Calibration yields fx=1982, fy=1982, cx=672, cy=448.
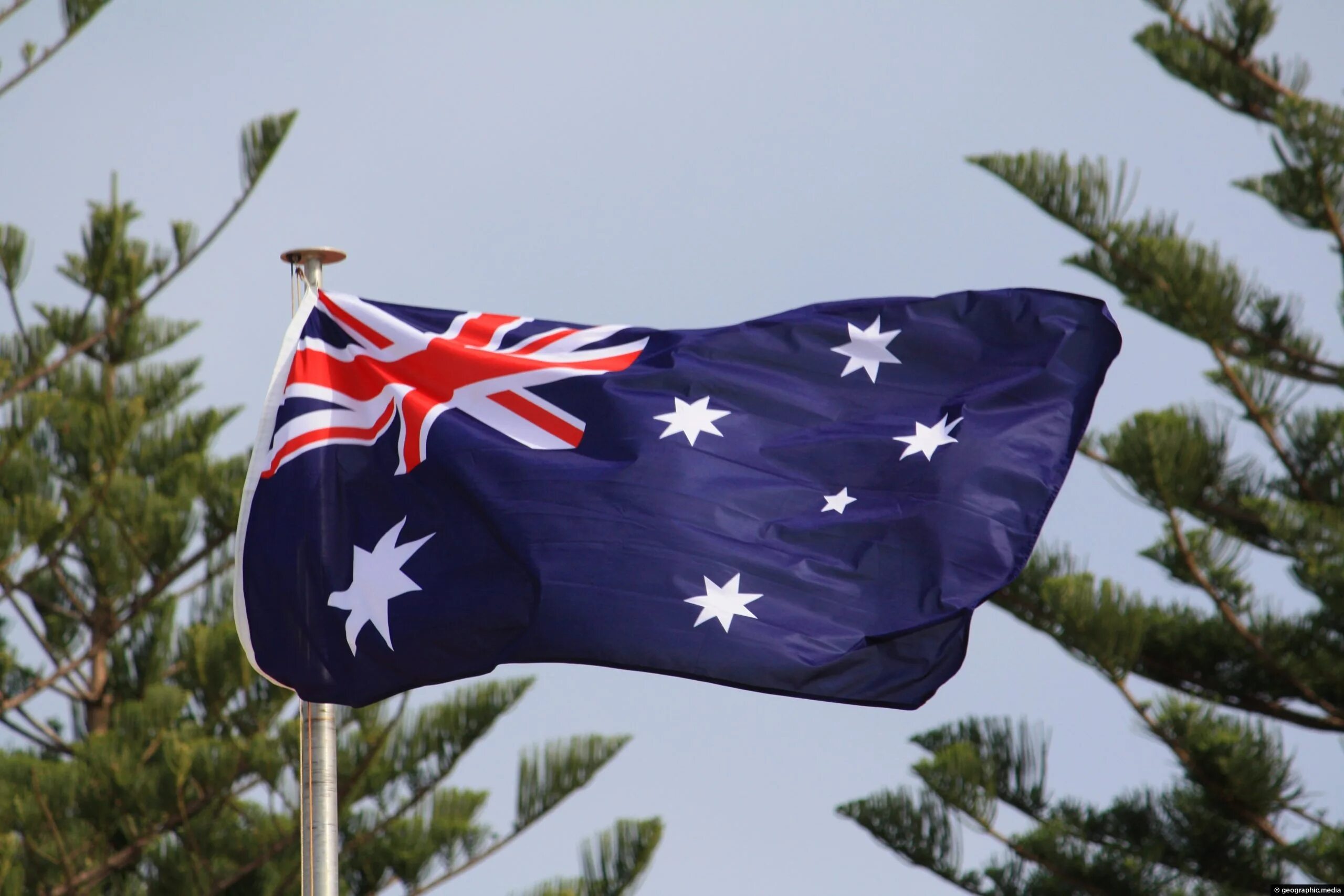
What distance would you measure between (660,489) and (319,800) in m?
1.14

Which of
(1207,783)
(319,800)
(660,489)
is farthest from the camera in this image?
(1207,783)

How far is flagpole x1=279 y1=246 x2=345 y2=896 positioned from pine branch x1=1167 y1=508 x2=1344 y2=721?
272 inches

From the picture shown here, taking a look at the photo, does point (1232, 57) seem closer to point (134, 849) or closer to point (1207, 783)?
point (1207, 783)

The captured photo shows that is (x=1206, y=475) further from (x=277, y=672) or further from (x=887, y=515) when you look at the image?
(x=277, y=672)

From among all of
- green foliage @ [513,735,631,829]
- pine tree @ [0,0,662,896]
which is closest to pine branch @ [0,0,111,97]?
pine tree @ [0,0,662,896]

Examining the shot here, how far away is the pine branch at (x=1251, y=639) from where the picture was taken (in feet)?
35.0

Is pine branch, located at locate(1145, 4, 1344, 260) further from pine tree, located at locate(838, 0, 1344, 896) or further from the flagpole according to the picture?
Answer: the flagpole

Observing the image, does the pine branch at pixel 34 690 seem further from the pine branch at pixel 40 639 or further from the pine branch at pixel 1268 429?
the pine branch at pixel 1268 429

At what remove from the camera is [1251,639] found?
11023 mm

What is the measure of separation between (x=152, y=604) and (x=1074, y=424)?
369 inches

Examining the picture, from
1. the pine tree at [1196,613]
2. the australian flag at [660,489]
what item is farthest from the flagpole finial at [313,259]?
the pine tree at [1196,613]

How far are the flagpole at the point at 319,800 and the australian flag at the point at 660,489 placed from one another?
0.21 ft

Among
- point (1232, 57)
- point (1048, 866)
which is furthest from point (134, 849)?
point (1232, 57)

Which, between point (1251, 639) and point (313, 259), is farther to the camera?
point (1251, 639)
